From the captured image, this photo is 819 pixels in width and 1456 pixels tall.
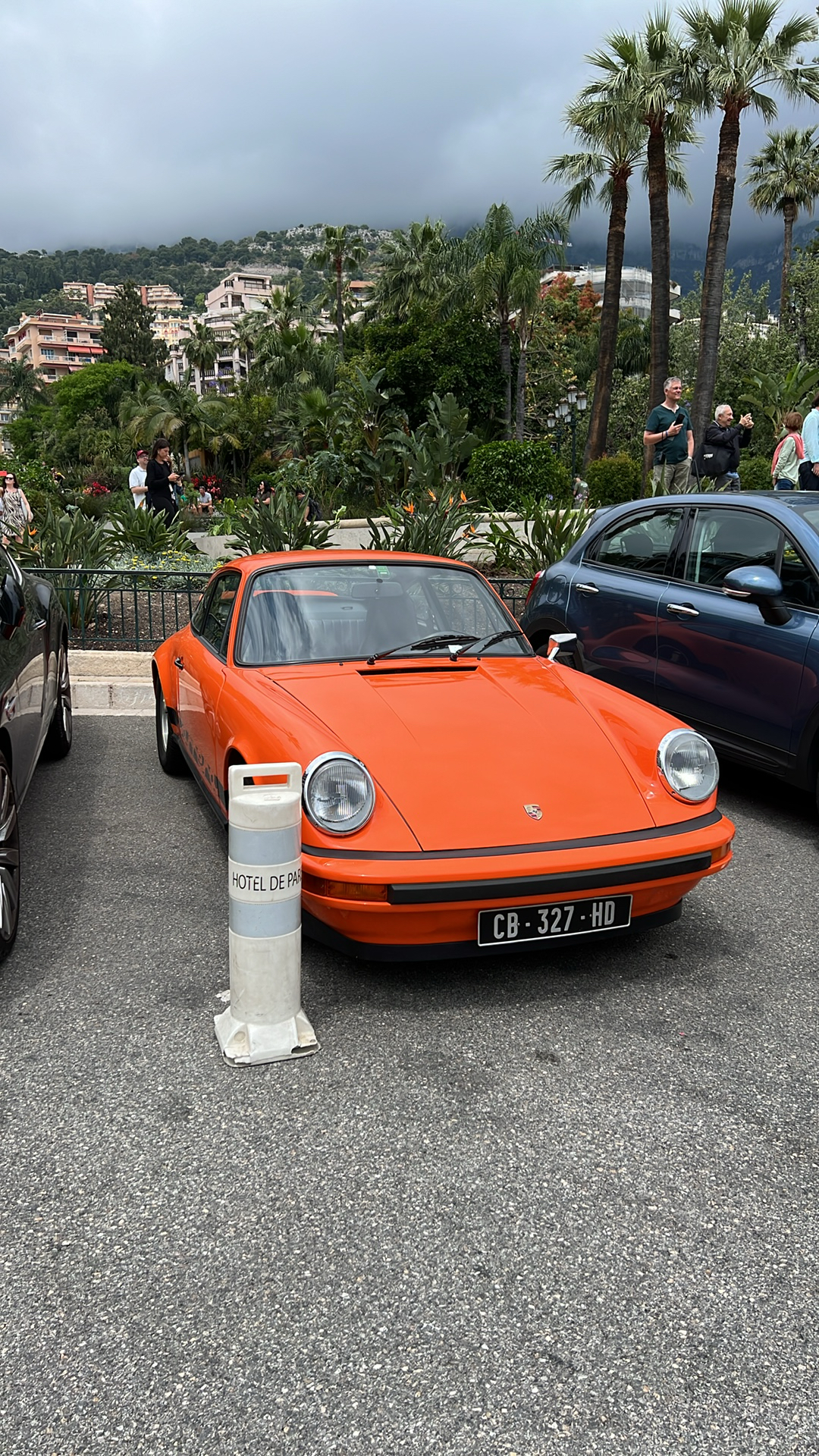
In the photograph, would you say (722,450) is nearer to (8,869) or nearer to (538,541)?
(538,541)

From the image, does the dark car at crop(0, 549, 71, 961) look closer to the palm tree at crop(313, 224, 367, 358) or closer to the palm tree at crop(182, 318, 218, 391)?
the palm tree at crop(313, 224, 367, 358)

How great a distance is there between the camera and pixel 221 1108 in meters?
2.81

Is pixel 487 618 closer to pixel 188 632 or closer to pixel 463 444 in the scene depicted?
pixel 188 632

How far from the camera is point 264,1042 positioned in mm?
3047

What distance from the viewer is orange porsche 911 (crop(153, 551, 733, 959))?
10.6 ft

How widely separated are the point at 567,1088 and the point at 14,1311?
148cm

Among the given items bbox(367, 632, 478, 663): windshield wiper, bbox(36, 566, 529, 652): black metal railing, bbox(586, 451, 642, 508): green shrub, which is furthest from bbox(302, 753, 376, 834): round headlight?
bbox(586, 451, 642, 508): green shrub

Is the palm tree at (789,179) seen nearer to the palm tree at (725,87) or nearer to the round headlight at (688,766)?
the palm tree at (725,87)

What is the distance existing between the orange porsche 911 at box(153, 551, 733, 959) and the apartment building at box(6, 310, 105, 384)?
7444 inches

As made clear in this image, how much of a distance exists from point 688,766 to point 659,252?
2345cm

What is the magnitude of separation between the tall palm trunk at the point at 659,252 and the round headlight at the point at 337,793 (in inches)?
889

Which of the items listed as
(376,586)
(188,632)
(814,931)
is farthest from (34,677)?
(814,931)

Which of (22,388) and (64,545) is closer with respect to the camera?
(64,545)

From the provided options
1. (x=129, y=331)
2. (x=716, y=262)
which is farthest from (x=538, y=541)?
(x=129, y=331)
